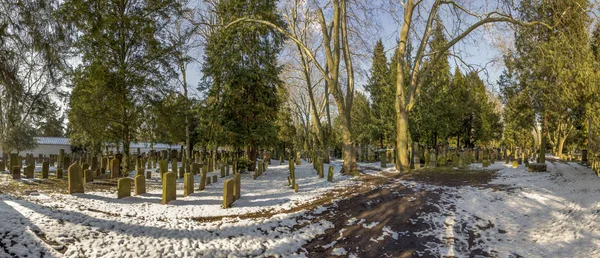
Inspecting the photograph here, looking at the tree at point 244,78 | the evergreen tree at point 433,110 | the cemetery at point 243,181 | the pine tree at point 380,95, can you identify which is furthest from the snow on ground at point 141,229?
the evergreen tree at point 433,110

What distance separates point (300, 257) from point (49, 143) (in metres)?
46.2

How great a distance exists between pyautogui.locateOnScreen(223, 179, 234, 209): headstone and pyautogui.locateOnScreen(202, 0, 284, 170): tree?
25.0ft

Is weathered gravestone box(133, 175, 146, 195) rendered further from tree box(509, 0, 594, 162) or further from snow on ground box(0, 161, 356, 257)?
tree box(509, 0, 594, 162)

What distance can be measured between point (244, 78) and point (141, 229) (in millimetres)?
10544

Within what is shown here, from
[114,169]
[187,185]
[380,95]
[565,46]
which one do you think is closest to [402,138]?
[565,46]

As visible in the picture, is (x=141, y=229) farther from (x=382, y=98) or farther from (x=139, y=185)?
(x=382, y=98)

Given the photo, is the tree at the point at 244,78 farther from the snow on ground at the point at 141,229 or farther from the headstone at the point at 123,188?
the snow on ground at the point at 141,229

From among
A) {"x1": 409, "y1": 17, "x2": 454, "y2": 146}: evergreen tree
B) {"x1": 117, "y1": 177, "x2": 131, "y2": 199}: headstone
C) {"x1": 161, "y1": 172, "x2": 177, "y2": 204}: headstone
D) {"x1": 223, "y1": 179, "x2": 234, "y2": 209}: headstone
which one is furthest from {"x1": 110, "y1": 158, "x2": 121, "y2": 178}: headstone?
{"x1": 409, "y1": 17, "x2": 454, "y2": 146}: evergreen tree

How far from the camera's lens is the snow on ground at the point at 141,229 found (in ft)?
15.0

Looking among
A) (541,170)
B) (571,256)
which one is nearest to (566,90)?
(541,170)

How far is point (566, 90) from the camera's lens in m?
12.0

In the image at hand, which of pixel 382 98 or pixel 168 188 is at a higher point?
pixel 382 98

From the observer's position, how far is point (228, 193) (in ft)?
24.7

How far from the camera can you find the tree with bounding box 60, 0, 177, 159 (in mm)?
12312
